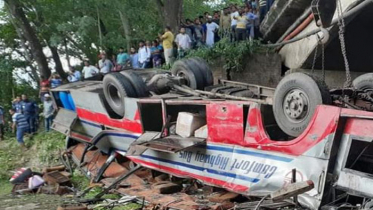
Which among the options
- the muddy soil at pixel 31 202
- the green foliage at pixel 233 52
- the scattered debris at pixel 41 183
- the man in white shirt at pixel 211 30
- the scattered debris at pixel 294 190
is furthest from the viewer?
the man in white shirt at pixel 211 30

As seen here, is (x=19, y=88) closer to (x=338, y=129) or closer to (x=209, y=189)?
(x=209, y=189)

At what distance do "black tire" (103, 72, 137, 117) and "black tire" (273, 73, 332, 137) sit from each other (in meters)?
2.82

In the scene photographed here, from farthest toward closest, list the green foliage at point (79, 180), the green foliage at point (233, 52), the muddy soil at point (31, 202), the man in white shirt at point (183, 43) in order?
the man in white shirt at point (183, 43) < the green foliage at point (233, 52) < the green foliage at point (79, 180) < the muddy soil at point (31, 202)

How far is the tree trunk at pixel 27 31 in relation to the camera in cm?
1448

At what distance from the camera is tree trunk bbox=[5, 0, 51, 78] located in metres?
14.5

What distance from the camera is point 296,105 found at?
4.82 metres

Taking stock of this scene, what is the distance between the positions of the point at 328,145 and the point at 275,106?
0.87 meters

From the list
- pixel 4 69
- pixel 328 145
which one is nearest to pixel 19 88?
pixel 4 69

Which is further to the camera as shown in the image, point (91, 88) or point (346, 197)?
point (91, 88)

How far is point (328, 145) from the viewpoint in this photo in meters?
4.38

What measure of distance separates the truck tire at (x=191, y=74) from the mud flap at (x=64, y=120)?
97.0 inches

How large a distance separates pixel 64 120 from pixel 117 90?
87.3 inches

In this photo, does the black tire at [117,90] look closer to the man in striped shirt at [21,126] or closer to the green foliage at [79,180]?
the green foliage at [79,180]

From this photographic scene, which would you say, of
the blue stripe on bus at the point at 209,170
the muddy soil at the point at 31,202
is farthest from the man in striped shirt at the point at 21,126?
the blue stripe on bus at the point at 209,170
